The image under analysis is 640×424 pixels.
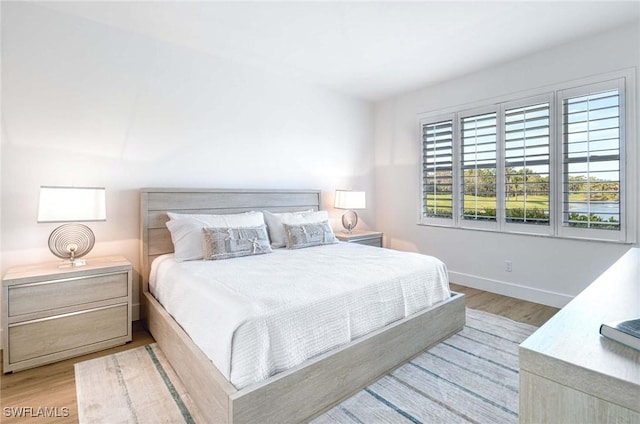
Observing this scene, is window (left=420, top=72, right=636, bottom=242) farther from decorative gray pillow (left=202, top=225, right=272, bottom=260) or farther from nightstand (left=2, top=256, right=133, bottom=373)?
nightstand (left=2, top=256, right=133, bottom=373)

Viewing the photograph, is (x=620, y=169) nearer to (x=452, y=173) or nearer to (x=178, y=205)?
(x=452, y=173)

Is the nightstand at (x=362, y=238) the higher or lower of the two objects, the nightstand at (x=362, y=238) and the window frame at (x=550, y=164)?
the lower

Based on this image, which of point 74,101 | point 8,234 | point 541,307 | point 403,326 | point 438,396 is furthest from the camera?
point 541,307

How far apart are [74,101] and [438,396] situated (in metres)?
3.47

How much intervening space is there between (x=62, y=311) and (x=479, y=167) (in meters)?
4.21

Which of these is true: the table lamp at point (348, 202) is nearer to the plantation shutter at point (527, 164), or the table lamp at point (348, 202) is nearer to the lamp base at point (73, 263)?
the plantation shutter at point (527, 164)

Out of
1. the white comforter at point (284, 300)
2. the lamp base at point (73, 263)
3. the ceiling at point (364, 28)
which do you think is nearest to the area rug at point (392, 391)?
the white comforter at point (284, 300)

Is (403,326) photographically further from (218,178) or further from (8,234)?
(8,234)

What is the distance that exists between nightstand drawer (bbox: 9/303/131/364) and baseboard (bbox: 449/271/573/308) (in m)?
3.64

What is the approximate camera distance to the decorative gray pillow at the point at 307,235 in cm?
327

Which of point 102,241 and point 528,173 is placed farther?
point 528,173

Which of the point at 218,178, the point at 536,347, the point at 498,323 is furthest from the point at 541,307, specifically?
the point at 218,178

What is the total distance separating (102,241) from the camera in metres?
2.86

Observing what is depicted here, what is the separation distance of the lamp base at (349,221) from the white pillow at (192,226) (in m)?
1.53
